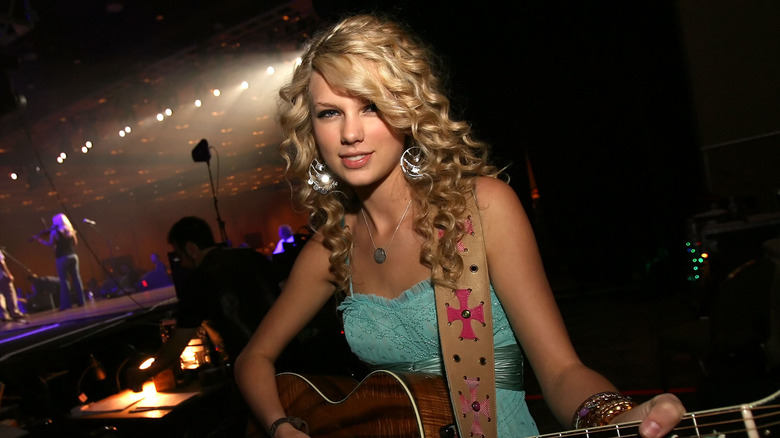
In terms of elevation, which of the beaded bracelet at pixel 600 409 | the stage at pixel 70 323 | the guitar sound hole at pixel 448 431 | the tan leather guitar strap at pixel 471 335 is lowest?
the guitar sound hole at pixel 448 431

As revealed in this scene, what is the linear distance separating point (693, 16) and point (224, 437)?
8607mm

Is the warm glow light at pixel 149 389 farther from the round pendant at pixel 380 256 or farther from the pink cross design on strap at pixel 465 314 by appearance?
the pink cross design on strap at pixel 465 314

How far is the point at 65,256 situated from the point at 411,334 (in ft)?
23.0

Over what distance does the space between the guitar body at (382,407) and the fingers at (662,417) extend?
610mm

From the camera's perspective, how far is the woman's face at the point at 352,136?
5.40 ft

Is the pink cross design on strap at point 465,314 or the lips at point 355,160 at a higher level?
the lips at point 355,160

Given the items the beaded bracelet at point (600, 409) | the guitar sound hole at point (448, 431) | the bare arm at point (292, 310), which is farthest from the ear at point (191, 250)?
the beaded bracelet at point (600, 409)

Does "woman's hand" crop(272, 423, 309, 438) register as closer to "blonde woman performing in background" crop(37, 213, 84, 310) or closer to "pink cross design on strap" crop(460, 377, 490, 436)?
"pink cross design on strap" crop(460, 377, 490, 436)

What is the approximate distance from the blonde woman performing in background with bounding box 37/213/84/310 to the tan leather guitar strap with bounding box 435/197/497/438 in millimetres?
6806

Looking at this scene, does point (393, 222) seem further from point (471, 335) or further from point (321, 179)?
point (471, 335)

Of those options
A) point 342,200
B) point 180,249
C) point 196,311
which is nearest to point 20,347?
point 180,249

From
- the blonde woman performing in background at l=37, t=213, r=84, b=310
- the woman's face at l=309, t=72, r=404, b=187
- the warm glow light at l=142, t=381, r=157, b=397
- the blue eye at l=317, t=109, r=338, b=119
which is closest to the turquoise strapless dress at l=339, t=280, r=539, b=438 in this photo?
the woman's face at l=309, t=72, r=404, b=187

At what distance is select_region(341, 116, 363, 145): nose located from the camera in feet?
5.33

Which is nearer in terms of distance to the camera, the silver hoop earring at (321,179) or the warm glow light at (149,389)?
the silver hoop earring at (321,179)
